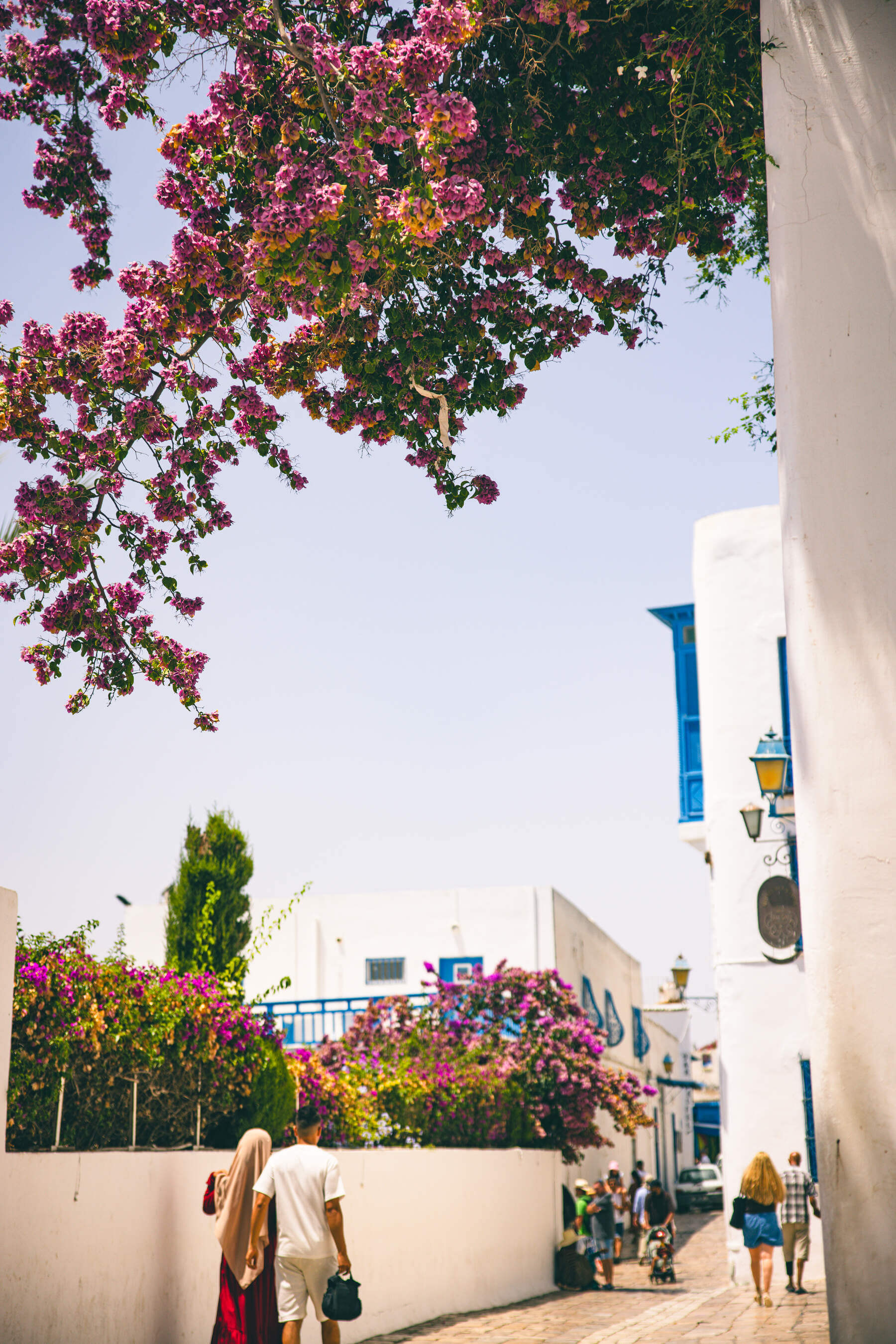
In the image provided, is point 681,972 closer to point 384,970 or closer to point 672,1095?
point 384,970

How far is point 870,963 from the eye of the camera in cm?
445

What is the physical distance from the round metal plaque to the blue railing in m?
6.58

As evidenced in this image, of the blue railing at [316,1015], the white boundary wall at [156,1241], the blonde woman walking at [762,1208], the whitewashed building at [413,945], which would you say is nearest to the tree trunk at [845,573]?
the white boundary wall at [156,1241]

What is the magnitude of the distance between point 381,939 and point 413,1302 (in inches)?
723

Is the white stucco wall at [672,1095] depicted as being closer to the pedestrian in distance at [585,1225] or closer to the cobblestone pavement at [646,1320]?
→ the pedestrian in distance at [585,1225]

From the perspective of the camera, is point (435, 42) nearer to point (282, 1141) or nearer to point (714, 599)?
point (282, 1141)

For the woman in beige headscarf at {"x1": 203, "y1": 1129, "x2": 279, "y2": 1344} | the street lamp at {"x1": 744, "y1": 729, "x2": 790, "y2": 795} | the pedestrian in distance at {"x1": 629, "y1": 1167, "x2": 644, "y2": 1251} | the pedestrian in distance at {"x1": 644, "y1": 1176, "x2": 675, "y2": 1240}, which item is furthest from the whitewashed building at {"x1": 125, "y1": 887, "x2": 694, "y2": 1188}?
the woman in beige headscarf at {"x1": 203, "y1": 1129, "x2": 279, "y2": 1344}

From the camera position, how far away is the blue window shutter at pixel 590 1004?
29.7 meters

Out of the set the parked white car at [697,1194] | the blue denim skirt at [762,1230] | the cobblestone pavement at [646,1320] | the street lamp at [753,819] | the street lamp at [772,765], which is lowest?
the parked white car at [697,1194]

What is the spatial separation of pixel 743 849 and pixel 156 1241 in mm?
11294

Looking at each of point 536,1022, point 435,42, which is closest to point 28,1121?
point 435,42

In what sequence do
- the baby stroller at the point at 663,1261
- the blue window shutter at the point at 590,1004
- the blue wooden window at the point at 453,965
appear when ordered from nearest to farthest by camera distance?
the baby stroller at the point at 663,1261, the blue wooden window at the point at 453,965, the blue window shutter at the point at 590,1004

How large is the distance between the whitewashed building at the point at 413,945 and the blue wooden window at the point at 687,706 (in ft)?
29.5

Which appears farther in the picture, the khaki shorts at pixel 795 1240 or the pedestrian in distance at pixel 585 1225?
the pedestrian in distance at pixel 585 1225
